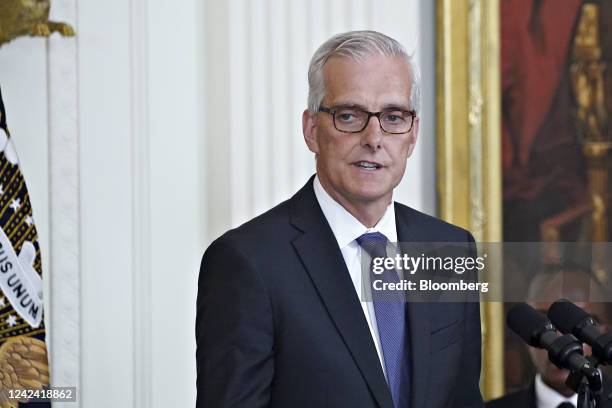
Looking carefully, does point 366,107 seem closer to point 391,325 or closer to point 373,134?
point 373,134

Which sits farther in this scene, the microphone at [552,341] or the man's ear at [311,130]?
the man's ear at [311,130]

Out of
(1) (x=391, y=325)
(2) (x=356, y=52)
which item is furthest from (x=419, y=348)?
(2) (x=356, y=52)

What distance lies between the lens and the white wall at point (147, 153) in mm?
3158

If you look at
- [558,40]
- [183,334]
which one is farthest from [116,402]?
[558,40]

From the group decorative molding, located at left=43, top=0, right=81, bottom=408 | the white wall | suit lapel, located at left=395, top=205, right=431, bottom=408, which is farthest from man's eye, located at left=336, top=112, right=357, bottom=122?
decorative molding, located at left=43, top=0, right=81, bottom=408

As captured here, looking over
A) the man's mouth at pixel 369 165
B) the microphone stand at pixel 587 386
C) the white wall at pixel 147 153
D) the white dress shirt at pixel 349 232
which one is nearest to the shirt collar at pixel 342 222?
the white dress shirt at pixel 349 232

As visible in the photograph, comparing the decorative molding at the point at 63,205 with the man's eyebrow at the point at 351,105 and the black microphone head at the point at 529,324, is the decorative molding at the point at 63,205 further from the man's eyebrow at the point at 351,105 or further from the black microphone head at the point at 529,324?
the black microphone head at the point at 529,324

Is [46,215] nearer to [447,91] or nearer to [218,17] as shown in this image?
[218,17]

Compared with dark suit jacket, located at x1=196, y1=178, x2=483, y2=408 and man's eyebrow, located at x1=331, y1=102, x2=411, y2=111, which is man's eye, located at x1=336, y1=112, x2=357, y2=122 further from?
dark suit jacket, located at x1=196, y1=178, x2=483, y2=408

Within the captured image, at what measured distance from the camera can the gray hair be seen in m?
2.03

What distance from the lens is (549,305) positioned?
3.53 meters

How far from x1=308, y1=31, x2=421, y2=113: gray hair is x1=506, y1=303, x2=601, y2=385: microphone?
1.79 ft

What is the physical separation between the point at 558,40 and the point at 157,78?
1537 millimetres

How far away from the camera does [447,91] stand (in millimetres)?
3467
